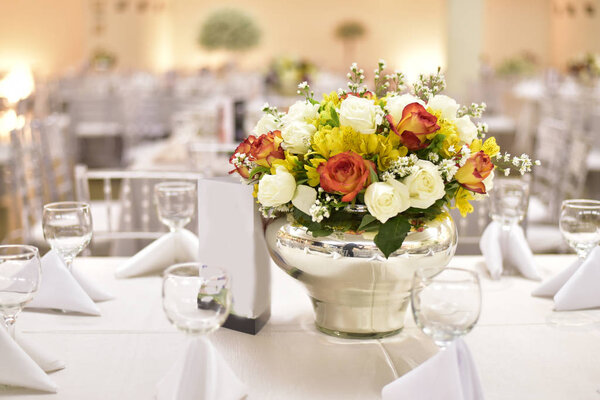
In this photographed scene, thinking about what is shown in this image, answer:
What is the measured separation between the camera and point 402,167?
1221 millimetres

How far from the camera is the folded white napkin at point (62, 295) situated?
4.85ft

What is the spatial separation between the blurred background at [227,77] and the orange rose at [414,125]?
1366mm

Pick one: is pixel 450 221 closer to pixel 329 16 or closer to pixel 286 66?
pixel 286 66

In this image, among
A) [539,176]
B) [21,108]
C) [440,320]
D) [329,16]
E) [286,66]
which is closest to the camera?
[440,320]

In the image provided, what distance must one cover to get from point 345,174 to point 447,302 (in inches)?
10.8

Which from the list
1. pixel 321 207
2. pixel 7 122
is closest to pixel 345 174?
pixel 321 207

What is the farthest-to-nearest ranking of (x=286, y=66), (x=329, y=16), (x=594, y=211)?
(x=329, y=16) < (x=286, y=66) < (x=594, y=211)

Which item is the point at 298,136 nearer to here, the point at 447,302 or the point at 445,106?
the point at 445,106

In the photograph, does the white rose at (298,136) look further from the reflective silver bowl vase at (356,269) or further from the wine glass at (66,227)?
the wine glass at (66,227)

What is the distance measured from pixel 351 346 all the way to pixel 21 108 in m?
4.87

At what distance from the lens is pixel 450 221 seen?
4.37ft

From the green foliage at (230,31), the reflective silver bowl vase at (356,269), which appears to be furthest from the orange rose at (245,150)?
the green foliage at (230,31)

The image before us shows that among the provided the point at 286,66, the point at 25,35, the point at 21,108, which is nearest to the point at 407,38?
the point at 25,35

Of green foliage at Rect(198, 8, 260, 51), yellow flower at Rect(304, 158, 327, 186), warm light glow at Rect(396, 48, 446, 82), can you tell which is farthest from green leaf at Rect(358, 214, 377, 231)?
warm light glow at Rect(396, 48, 446, 82)
